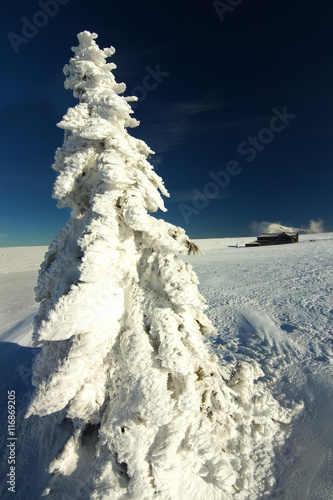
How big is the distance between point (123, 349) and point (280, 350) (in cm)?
282

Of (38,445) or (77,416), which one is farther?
(38,445)

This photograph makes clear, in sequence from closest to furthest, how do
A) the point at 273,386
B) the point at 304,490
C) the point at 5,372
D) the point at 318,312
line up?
1. the point at 304,490
2. the point at 273,386
3. the point at 5,372
4. the point at 318,312

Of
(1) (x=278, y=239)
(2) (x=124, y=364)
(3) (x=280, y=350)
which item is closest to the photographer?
(2) (x=124, y=364)

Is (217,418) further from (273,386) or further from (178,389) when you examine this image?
(273,386)

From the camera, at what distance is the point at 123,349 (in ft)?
7.77

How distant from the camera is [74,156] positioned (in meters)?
2.68

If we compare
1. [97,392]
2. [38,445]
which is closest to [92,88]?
[97,392]

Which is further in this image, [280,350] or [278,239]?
[278,239]

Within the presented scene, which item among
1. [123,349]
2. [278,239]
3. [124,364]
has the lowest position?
[124,364]

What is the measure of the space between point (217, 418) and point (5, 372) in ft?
13.4

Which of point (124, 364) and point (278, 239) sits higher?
point (278, 239)

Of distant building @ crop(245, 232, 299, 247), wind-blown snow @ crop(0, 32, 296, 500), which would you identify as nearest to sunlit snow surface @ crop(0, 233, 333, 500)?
wind-blown snow @ crop(0, 32, 296, 500)

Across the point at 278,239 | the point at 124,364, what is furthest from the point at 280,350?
the point at 278,239

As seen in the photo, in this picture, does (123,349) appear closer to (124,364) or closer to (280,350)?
(124,364)
